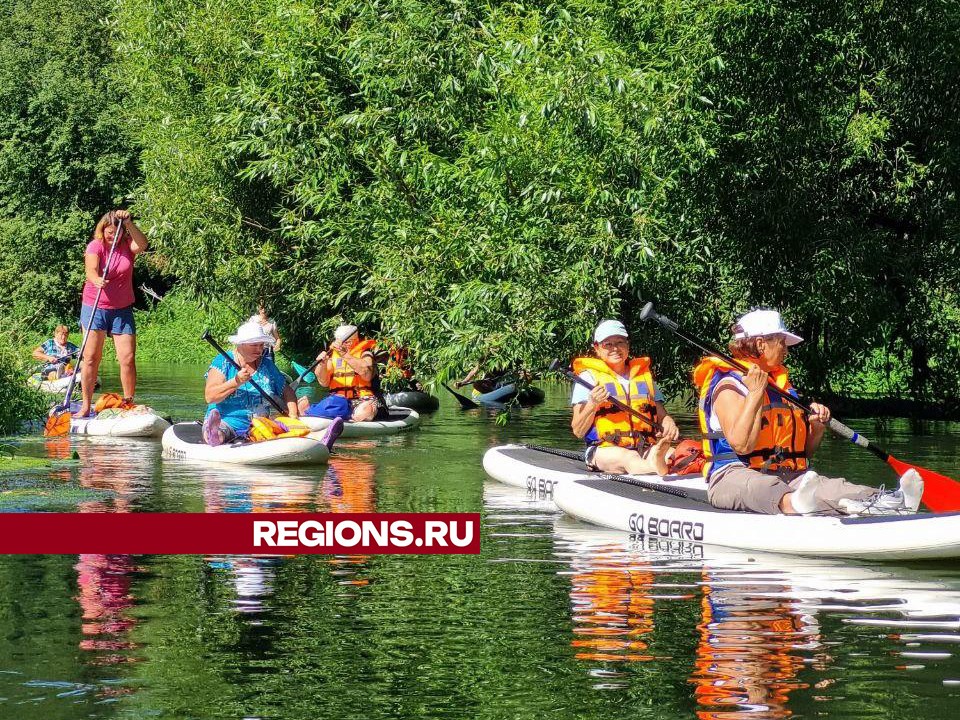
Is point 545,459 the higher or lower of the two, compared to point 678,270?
lower

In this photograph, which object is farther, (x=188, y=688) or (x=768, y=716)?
(x=188, y=688)

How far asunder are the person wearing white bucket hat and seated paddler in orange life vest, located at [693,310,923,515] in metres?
4.85

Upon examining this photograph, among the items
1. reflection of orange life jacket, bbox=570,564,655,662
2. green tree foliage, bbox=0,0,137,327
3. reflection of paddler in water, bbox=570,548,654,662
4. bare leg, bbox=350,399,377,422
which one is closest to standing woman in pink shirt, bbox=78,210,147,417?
bare leg, bbox=350,399,377,422

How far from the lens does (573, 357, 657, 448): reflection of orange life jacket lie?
465 inches

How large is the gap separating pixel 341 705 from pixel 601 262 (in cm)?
962

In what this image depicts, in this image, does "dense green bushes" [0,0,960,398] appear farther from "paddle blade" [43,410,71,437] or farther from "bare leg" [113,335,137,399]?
"paddle blade" [43,410,71,437]

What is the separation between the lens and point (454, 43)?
17.6 metres

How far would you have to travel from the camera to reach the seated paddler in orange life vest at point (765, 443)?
917cm

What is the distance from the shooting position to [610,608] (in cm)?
765

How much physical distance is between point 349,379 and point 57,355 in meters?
8.18

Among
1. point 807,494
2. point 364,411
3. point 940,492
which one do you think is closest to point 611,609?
point 807,494

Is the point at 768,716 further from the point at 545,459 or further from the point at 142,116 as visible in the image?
the point at 142,116

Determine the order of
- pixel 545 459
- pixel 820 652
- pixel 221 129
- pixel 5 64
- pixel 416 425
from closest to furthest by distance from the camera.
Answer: pixel 820 652, pixel 545 459, pixel 416 425, pixel 221 129, pixel 5 64

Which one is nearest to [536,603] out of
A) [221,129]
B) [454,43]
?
[454,43]
